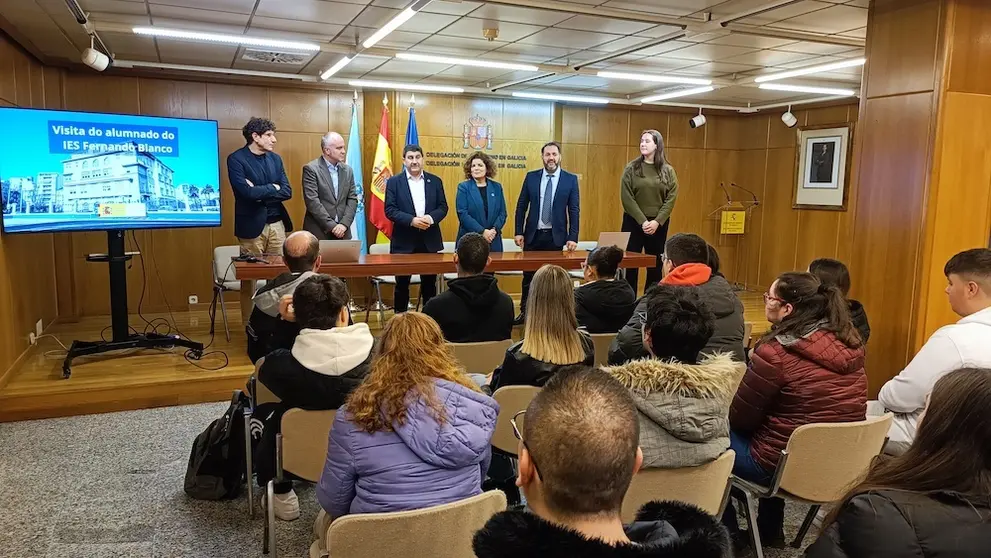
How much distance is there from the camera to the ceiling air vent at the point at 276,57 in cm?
609

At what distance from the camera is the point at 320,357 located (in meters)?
2.42

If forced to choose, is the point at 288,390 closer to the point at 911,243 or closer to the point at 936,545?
the point at 936,545

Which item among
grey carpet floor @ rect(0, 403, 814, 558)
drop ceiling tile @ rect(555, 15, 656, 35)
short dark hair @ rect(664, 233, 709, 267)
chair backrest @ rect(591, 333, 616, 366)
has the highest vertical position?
drop ceiling tile @ rect(555, 15, 656, 35)

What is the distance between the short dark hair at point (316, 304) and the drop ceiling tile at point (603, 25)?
10.6 ft

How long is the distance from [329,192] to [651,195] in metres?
2.88

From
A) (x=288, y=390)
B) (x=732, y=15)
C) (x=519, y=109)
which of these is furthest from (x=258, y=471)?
(x=519, y=109)

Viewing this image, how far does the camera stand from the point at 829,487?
2.44 meters

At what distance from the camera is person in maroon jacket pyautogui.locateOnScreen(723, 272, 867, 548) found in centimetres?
246

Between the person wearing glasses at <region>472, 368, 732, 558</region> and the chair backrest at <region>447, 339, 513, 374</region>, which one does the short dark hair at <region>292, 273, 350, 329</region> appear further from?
the person wearing glasses at <region>472, 368, 732, 558</region>

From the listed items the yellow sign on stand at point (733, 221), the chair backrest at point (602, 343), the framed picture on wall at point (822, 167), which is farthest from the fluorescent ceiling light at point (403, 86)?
the chair backrest at point (602, 343)

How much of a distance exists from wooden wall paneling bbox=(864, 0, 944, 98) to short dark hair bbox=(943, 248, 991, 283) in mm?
1461

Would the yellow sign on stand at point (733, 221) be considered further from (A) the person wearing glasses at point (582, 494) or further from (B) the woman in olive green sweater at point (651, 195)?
(A) the person wearing glasses at point (582, 494)

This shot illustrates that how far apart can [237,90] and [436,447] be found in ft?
21.3

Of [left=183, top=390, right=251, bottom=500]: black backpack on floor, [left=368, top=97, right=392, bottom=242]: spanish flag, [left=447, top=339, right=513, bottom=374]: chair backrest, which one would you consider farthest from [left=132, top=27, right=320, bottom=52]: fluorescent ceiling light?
[left=447, top=339, right=513, bottom=374]: chair backrest
